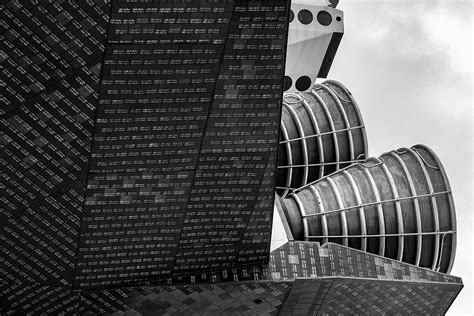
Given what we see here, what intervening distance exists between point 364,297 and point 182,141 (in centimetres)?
4276

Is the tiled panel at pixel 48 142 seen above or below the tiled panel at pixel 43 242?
above

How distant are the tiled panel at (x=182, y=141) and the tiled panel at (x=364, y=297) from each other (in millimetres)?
8478

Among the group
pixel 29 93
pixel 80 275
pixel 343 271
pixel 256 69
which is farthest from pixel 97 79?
pixel 343 271

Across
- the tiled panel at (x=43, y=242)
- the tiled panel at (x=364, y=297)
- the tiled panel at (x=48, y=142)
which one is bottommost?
the tiled panel at (x=364, y=297)

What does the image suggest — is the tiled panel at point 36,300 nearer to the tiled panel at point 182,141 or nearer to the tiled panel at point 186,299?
the tiled panel at point 186,299

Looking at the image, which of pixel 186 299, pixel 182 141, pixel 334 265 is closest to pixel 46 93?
pixel 182 141

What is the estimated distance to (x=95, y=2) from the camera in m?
145

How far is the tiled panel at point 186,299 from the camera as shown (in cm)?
17812

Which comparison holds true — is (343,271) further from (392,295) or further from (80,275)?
(80,275)

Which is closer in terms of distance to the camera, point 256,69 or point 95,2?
point 95,2

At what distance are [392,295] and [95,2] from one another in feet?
230

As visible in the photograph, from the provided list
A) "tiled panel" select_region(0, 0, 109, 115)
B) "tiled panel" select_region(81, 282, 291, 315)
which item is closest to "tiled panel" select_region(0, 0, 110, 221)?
"tiled panel" select_region(0, 0, 109, 115)

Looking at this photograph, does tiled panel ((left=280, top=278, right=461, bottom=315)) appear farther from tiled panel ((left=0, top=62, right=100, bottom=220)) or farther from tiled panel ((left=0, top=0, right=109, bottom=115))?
tiled panel ((left=0, top=0, right=109, bottom=115))

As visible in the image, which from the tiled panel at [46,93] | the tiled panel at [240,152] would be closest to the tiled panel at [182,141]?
the tiled panel at [240,152]
